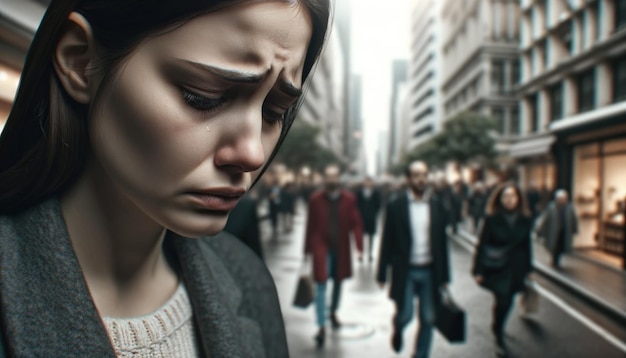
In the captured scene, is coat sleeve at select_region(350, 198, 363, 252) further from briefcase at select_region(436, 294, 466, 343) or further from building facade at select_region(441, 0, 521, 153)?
building facade at select_region(441, 0, 521, 153)

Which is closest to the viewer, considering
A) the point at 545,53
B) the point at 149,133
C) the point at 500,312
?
the point at 149,133

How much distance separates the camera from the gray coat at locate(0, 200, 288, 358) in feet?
2.06

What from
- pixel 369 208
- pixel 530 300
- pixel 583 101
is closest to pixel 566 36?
pixel 583 101

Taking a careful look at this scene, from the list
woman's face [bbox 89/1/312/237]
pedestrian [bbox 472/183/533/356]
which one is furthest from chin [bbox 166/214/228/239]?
pedestrian [bbox 472/183/533/356]

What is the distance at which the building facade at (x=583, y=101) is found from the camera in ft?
37.4

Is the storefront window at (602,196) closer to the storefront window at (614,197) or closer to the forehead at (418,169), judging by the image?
the storefront window at (614,197)

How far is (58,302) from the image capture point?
0.68m

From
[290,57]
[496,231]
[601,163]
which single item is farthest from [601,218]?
[290,57]

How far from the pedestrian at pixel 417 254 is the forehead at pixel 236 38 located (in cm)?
439

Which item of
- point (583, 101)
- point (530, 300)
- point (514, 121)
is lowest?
point (530, 300)

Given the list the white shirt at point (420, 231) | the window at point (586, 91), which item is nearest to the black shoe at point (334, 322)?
the white shirt at point (420, 231)

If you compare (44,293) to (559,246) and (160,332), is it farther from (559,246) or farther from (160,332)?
(559,246)

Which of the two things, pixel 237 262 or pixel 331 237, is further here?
pixel 331 237

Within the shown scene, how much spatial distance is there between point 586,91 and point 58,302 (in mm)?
24468
